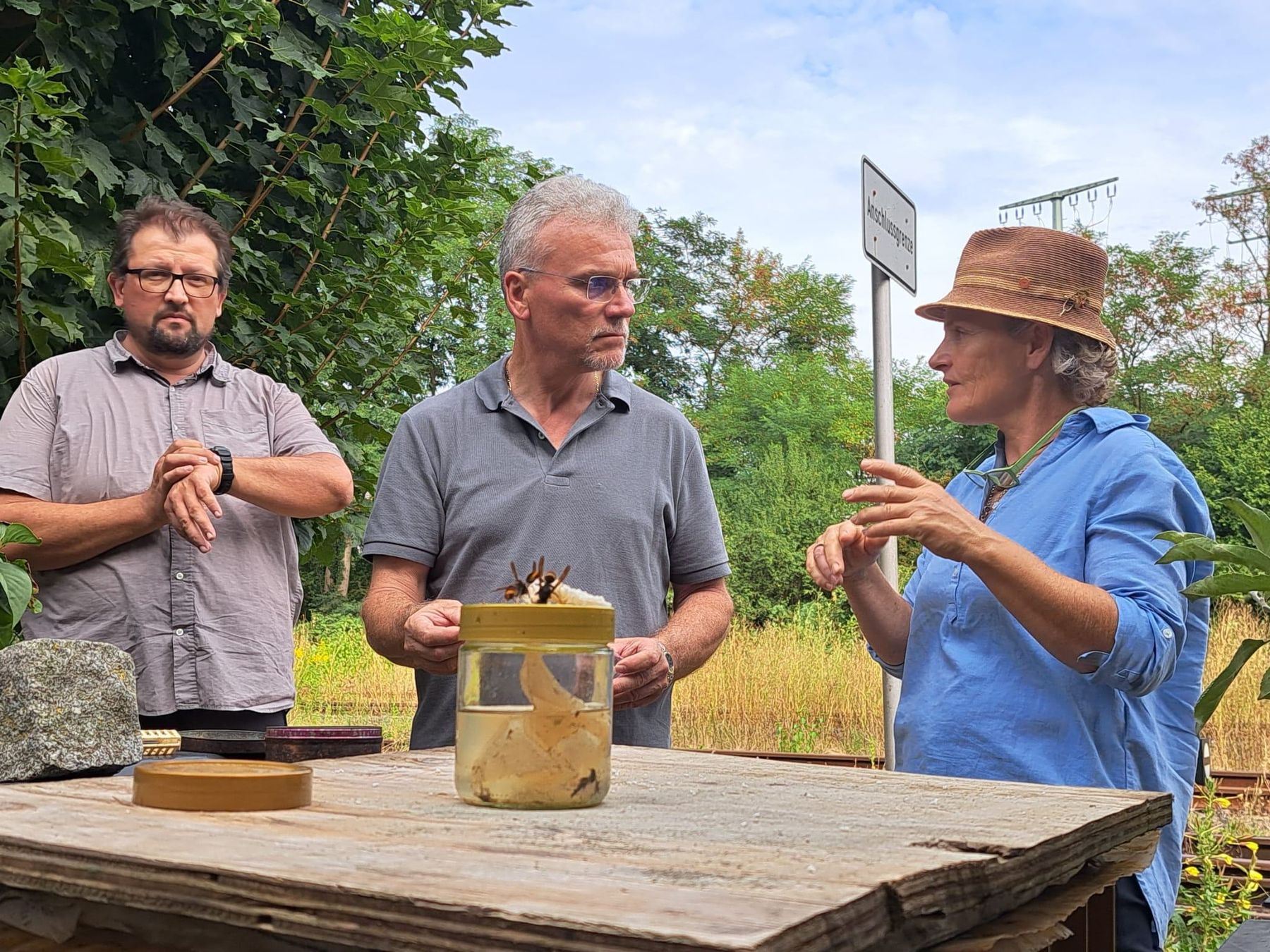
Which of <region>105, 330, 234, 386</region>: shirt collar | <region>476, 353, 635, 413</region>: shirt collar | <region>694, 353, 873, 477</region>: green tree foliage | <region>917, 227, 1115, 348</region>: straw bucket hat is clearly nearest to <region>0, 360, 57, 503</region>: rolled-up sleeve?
<region>105, 330, 234, 386</region>: shirt collar

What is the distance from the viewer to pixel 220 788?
1.27 meters

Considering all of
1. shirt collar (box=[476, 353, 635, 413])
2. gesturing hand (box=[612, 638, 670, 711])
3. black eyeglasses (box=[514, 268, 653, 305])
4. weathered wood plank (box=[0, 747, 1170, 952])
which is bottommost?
weathered wood plank (box=[0, 747, 1170, 952])

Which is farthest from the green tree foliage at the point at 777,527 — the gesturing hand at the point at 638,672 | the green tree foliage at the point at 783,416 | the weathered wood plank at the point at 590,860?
the weathered wood plank at the point at 590,860

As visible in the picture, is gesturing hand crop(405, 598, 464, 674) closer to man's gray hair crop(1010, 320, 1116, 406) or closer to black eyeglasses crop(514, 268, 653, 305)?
black eyeglasses crop(514, 268, 653, 305)

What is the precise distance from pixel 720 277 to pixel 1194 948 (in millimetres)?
34551

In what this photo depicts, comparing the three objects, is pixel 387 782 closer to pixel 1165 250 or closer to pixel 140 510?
pixel 140 510

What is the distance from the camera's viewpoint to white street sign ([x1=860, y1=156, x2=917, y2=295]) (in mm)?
3650

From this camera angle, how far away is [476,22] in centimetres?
442

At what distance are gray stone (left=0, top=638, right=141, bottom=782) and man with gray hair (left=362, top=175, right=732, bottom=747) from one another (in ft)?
2.57

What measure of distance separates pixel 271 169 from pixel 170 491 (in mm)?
1646

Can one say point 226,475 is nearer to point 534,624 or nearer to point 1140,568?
point 534,624

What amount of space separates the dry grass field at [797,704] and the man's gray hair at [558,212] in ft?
18.4

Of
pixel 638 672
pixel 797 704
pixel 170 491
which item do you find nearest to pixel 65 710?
pixel 638 672

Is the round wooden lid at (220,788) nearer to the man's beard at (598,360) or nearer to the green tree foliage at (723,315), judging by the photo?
the man's beard at (598,360)
